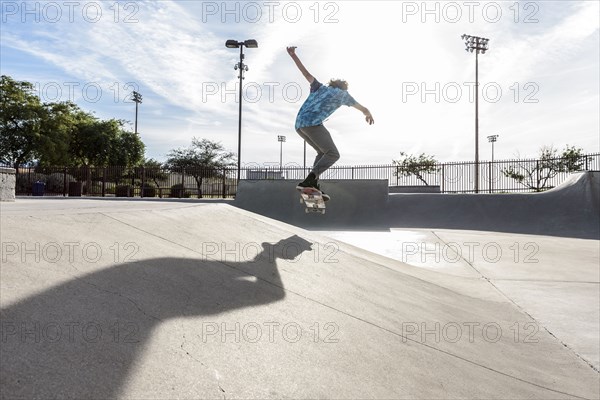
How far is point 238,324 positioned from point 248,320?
0.27 feet

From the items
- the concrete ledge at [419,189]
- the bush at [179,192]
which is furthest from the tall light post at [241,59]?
the concrete ledge at [419,189]

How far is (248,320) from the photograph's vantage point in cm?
178

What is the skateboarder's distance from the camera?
15.4 feet

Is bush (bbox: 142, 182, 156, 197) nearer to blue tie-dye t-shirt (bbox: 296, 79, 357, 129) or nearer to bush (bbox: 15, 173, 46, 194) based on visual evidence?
bush (bbox: 15, 173, 46, 194)

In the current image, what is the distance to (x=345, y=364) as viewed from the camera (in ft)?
5.45

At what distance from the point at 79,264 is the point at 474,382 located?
198 centimetres

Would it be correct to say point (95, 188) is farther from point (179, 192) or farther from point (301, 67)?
point (301, 67)

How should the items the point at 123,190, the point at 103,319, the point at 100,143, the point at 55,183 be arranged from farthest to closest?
the point at 100,143 → the point at 55,183 → the point at 123,190 → the point at 103,319

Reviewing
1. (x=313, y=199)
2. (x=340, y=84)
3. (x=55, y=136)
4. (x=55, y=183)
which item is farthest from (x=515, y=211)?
(x=55, y=136)

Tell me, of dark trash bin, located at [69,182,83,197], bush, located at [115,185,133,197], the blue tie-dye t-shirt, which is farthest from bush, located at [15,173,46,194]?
the blue tie-dye t-shirt

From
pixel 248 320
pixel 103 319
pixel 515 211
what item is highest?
pixel 515 211

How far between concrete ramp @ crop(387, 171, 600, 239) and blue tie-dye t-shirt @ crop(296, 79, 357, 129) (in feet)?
22.5

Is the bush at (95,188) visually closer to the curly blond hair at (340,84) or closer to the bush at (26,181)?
the bush at (26,181)

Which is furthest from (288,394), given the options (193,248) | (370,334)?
(193,248)
